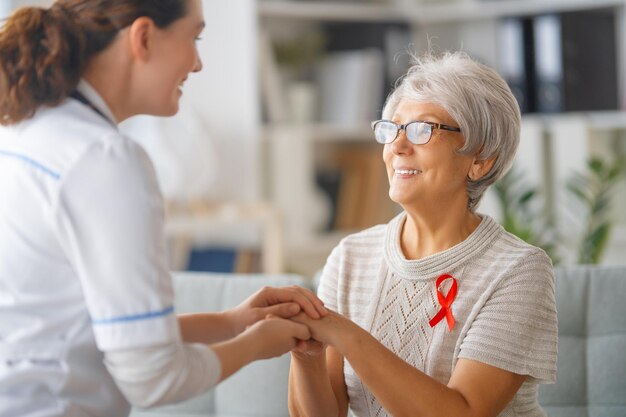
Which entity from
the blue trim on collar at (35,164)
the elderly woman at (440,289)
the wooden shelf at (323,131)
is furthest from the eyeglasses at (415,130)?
the wooden shelf at (323,131)

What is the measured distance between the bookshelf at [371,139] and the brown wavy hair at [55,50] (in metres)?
2.87

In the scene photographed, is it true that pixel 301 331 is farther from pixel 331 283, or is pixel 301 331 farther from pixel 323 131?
pixel 323 131

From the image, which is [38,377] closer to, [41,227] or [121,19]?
[41,227]

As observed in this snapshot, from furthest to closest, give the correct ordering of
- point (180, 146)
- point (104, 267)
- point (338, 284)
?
1. point (180, 146)
2. point (338, 284)
3. point (104, 267)

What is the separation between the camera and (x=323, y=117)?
4.55m

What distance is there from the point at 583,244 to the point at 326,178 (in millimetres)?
1619

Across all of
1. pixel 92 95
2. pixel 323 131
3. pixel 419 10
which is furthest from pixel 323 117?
pixel 92 95

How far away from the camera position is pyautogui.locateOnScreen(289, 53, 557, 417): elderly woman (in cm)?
167

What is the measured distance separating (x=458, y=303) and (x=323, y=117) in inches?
112

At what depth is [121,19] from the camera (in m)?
1.34

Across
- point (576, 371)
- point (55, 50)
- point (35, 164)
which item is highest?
point (55, 50)

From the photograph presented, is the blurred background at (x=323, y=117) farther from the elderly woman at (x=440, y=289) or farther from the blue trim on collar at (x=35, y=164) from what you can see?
the blue trim on collar at (x=35, y=164)

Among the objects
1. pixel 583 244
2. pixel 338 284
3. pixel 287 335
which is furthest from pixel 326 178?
pixel 287 335

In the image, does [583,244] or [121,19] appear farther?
[583,244]
